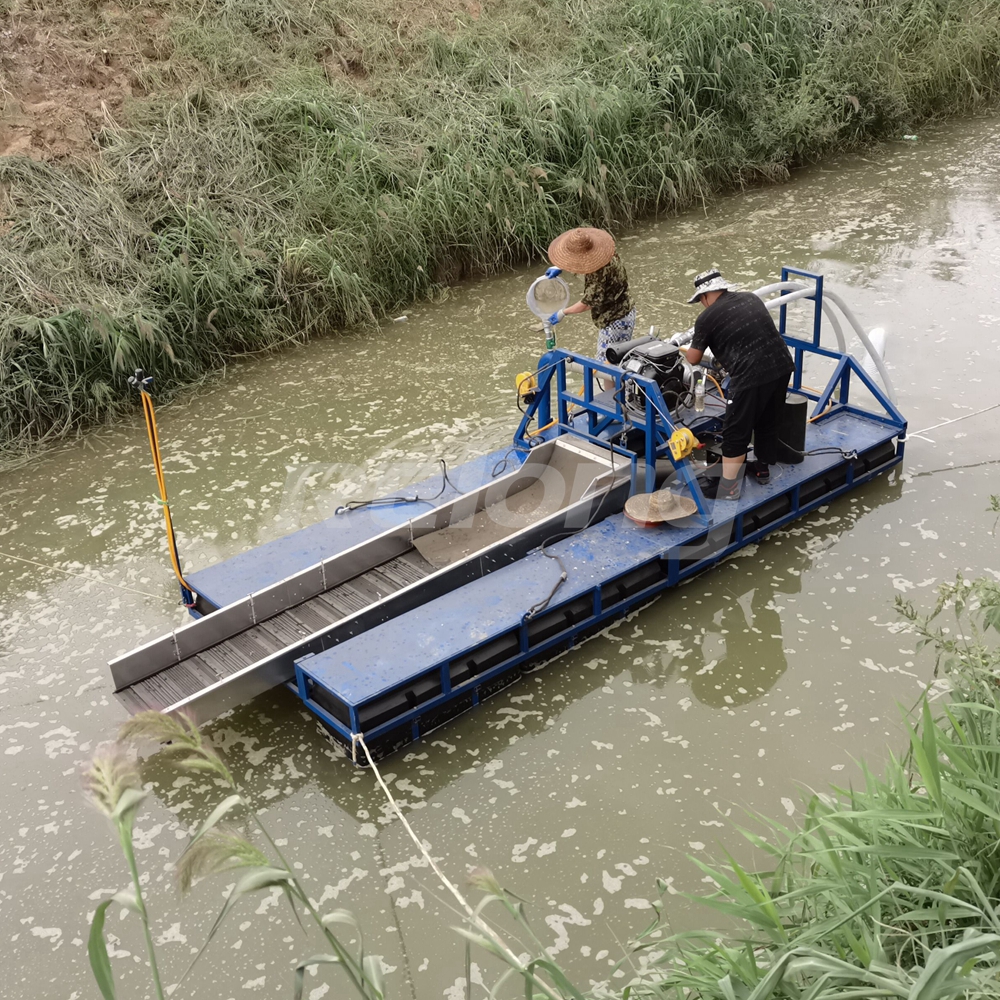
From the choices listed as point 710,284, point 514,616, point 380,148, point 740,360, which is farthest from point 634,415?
point 380,148

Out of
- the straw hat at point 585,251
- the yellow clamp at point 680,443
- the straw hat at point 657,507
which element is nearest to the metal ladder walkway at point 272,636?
the straw hat at point 657,507

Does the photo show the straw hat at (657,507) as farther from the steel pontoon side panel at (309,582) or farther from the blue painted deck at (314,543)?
the blue painted deck at (314,543)

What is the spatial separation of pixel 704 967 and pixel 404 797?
1.92 m

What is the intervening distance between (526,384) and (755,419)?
1.33m

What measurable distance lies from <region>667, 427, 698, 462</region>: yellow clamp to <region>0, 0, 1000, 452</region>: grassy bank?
3.86 metres

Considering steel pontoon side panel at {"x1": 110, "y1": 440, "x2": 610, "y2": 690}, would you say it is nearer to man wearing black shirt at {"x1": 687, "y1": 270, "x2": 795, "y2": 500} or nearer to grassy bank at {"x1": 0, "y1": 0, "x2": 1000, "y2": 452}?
man wearing black shirt at {"x1": 687, "y1": 270, "x2": 795, "y2": 500}

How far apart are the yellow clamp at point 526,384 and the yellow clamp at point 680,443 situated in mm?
1067

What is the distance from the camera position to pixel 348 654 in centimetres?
448

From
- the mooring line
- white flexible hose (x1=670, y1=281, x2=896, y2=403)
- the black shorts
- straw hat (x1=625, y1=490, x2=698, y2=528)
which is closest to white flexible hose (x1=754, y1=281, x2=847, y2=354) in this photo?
white flexible hose (x1=670, y1=281, x2=896, y2=403)

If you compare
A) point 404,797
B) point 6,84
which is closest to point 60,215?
point 6,84

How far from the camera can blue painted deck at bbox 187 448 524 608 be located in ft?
16.6

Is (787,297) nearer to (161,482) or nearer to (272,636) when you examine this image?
(272,636)

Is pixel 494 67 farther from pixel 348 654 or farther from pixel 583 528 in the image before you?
pixel 348 654

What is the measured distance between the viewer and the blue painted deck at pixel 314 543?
506cm
